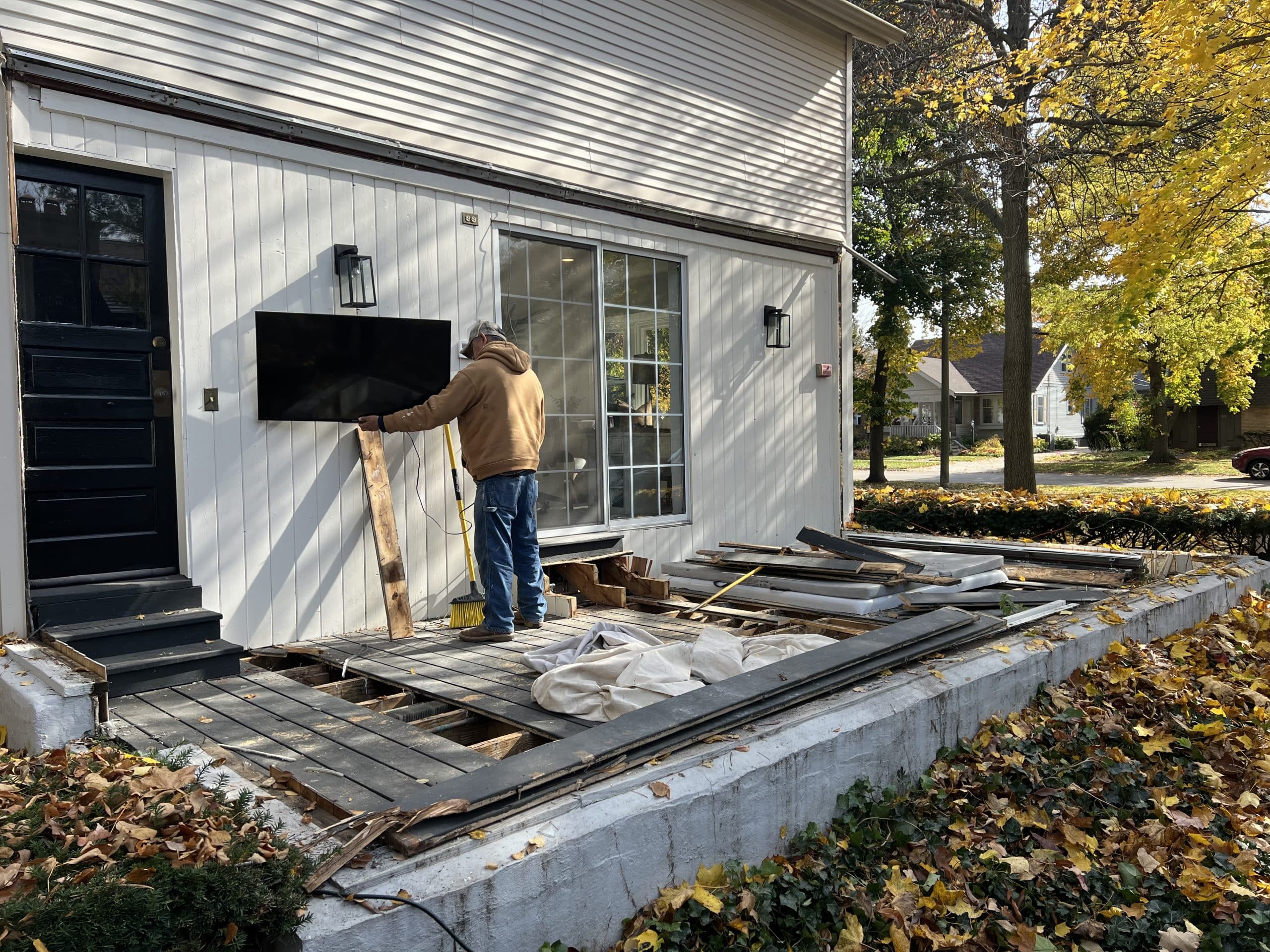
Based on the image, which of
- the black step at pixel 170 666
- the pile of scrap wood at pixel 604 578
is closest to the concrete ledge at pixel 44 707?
the black step at pixel 170 666

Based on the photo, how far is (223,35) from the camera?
5.55 metres

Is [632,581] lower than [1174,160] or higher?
lower

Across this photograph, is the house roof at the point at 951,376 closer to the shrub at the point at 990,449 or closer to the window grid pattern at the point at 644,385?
the shrub at the point at 990,449

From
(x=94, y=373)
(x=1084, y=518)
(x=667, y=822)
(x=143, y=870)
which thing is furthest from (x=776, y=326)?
(x=143, y=870)

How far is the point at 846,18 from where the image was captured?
32.1 feet

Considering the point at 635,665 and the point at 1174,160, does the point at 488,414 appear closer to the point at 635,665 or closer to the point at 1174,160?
the point at 635,665

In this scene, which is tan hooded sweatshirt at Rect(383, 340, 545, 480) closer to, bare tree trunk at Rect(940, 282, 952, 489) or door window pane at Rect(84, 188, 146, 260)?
door window pane at Rect(84, 188, 146, 260)

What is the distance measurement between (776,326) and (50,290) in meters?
6.46

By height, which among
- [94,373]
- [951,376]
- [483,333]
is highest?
[951,376]

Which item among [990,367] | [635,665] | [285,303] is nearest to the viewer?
[635,665]

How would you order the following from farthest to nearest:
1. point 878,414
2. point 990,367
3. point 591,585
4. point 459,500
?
point 990,367 < point 878,414 < point 591,585 < point 459,500

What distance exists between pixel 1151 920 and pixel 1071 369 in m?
31.3

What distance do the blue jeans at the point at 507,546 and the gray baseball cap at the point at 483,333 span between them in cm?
88

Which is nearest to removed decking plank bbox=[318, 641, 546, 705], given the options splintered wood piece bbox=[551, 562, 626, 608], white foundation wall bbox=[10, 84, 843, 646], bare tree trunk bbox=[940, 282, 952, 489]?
white foundation wall bbox=[10, 84, 843, 646]
